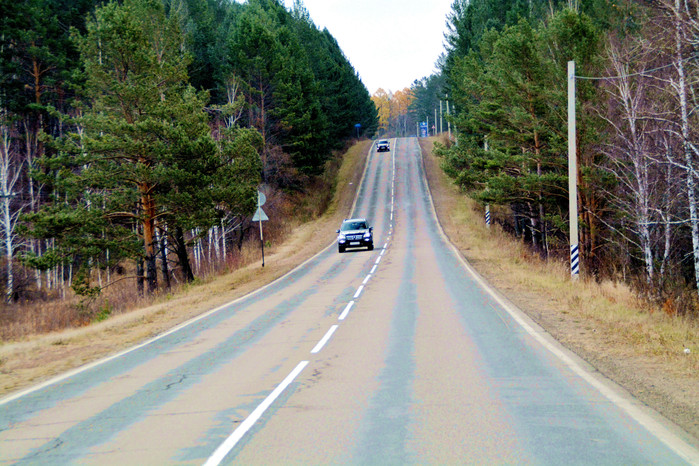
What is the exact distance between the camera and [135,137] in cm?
2422

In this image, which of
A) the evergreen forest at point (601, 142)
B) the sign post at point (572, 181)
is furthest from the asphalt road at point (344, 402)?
the evergreen forest at point (601, 142)

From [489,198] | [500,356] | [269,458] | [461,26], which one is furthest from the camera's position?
[461,26]

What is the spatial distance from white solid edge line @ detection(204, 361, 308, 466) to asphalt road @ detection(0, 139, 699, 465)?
1.1 inches

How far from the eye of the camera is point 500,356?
9398 mm

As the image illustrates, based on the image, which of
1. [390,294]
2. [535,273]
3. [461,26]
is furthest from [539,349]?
[461,26]

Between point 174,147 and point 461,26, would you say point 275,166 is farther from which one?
point 174,147

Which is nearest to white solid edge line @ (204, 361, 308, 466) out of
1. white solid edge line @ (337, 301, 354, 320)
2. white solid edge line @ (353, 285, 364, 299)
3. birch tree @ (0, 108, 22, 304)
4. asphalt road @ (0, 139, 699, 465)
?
asphalt road @ (0, 139, 699, 465)

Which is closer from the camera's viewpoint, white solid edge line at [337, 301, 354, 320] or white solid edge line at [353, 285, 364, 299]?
white solid edge line at [337, 301, 354, 320]

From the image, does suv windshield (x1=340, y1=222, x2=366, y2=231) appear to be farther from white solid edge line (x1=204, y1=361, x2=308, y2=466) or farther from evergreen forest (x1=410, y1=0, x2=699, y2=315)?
white solid edge line (x1=204, y1=361, x2=308, y2=466)

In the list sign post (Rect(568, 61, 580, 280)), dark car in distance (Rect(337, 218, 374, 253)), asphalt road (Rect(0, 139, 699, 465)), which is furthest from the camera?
dark car in distance (Rect(337, 218, 374, 253))

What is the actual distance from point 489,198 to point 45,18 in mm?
29602

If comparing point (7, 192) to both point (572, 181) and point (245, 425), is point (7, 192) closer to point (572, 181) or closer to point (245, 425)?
point (572, 181)

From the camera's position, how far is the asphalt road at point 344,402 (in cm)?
525

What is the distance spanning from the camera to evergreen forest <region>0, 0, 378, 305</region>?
23.9m
